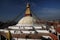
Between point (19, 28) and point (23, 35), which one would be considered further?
point (19, 28)

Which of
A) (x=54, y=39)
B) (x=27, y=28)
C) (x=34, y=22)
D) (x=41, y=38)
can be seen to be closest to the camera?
(x=54, y=39)

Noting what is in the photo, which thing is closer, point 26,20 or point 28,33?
point 28,33

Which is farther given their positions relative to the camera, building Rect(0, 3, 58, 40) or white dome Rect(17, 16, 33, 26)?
white dome Rect(17, 16, 33, 26)

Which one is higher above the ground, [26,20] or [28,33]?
[26,20]

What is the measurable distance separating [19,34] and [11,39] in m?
0.95

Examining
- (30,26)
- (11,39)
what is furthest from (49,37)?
(11,39)

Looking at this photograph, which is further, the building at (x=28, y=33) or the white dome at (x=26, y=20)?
the white dome at (x=26, y=20)

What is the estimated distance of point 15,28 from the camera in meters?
17.5

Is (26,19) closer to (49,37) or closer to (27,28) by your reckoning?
(27,28)

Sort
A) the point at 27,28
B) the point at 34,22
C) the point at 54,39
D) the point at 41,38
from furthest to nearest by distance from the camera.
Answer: the point at 34,22, the point at 27,28, the point at 41,38, the point at 54,39

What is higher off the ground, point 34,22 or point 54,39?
point 34,22

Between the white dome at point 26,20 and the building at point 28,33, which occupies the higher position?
the white dome at point 26,20

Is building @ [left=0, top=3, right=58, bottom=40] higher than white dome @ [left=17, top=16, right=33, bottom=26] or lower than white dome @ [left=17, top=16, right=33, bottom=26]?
lower

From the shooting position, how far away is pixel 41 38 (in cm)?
1573
